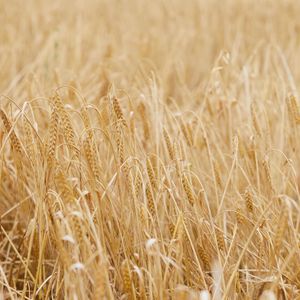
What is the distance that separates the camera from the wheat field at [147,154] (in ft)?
3.97

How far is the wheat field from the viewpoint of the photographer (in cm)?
121

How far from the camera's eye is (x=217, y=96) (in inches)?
75.5

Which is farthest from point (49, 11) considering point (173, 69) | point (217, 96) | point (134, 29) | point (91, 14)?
point (217, 96)

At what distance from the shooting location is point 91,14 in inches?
136

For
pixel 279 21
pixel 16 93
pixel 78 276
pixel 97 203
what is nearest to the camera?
pixel 78 276

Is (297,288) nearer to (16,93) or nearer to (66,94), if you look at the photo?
(66,94)

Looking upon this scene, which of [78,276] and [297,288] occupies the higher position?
[78,276]

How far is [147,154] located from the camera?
5.01ft

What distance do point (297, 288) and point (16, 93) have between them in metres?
1.26

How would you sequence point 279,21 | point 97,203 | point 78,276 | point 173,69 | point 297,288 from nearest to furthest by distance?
point 78,276, point 97,203, point 297,288, point 173,69, point 279,21

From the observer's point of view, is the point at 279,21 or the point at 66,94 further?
the point at 279,21

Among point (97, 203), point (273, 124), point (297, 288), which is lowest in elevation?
point (297, 288)

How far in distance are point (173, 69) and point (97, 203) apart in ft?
5.54

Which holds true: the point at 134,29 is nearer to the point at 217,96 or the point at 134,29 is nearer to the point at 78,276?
the point at 217,96
